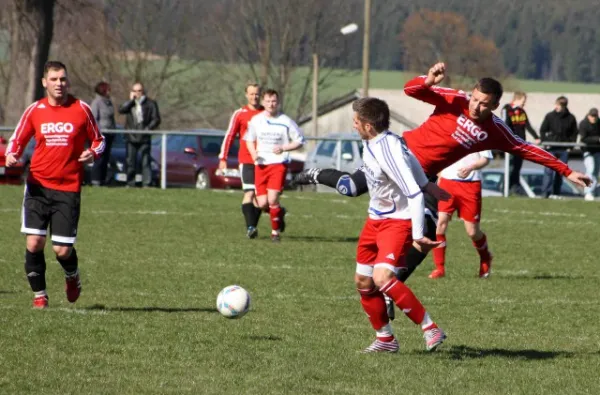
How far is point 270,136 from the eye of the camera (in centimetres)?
1580

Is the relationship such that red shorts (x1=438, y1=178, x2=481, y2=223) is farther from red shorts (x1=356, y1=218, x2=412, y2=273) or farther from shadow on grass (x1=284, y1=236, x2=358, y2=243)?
red shorts (x1=356, y1=218, x2=412, y2=273)

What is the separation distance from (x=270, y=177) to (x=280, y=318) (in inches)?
250

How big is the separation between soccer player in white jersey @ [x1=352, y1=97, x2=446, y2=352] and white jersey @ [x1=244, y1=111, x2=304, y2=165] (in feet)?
25.8

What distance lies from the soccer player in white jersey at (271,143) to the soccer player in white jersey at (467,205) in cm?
306

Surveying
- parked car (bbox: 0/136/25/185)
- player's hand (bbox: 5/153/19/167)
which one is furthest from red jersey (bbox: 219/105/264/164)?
parked car (bbox: 0/136/25/185)

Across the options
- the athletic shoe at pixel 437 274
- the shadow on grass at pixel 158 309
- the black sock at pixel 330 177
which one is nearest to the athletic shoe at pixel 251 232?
the athletic shoe at pixel 437 274

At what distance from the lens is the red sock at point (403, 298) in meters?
7.79

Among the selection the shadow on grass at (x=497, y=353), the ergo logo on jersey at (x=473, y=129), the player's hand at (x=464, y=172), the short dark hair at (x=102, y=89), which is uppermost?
the short dark hair at (x=102, y=89)

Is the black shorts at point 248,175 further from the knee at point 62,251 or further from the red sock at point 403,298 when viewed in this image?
the red sock at point 403,298

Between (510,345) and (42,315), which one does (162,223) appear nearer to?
(42,315)

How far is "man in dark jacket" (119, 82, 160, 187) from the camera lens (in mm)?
23156

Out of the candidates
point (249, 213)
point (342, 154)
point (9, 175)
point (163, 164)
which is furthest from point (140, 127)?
point (249, 213)

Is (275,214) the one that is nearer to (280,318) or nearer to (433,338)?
(280,318)

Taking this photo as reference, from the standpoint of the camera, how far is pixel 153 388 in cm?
674
